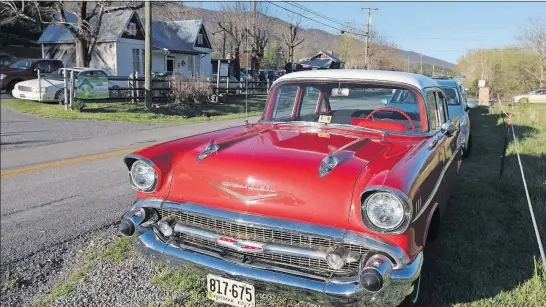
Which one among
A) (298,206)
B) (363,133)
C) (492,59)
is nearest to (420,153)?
(363,133)

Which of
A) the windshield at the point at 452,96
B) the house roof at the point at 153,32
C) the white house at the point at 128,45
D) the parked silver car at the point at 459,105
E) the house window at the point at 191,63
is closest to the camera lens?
the parked silver car at the point at 459,105

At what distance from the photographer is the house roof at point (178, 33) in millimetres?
39156

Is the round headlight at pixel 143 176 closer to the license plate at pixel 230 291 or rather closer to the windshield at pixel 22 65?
the license plate at pixel 230 291

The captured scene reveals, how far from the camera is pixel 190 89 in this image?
18.5 meters

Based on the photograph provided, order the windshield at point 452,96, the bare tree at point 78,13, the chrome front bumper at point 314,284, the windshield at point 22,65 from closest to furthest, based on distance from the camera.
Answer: the chrome front bumper at point 314,284 → the windshield at point 452,96 → the windshield at point 22,65 → the bare tree at point 78,13

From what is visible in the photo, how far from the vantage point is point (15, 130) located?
35.7 ft

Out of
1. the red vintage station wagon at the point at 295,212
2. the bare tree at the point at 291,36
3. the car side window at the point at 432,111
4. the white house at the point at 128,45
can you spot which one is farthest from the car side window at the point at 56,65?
the bare tree at the point at 291,36

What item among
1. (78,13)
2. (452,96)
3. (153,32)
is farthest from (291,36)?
(452,96)

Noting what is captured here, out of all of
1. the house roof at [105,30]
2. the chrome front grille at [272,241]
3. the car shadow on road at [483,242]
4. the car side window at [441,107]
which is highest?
the house roof at [105,30]

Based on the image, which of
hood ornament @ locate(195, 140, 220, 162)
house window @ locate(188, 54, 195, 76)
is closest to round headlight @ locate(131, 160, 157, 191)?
hood ornament @ locate(195, 140, 220, 162)

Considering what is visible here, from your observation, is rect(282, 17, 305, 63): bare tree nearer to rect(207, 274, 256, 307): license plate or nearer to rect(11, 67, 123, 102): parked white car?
rect(11, 67, 123, 102): parked white car

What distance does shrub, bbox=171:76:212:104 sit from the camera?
18.2m

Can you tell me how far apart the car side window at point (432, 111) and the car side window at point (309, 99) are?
3.40ft

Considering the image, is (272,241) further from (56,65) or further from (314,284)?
(56,65)
